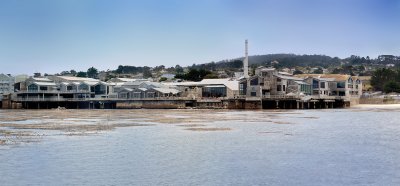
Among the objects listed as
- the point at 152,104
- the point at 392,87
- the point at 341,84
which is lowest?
the point at 152,104

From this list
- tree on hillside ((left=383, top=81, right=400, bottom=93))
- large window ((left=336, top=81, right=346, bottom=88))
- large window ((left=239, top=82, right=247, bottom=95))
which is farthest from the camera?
tree on hillside ((left=383, top=81, right=400, bottom=93))

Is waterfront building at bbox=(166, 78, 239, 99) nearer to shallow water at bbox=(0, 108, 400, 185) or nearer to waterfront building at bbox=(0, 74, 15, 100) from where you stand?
waterfront building at bbox=(0, 74, 15, 100)

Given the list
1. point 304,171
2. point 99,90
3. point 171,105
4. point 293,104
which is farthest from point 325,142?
point 99,90

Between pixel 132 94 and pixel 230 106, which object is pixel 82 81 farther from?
pixel 230 106

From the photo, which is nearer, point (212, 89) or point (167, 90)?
point (212, 89)

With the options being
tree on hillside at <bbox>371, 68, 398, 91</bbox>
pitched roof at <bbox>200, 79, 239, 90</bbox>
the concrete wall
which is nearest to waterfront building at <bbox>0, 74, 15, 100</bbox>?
the concrete wall

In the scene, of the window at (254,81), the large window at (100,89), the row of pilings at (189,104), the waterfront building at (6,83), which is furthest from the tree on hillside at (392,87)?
the waterfront building at (6,83)

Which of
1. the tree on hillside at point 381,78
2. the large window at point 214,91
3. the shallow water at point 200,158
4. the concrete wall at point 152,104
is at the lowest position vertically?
the shallow water at point 200,158

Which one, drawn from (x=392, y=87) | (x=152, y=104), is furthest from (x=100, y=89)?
(x=392, y=87)

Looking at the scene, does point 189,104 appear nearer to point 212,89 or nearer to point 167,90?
point 212,89

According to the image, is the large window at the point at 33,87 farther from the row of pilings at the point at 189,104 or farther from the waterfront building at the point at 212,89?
the waterfront building at the point at 212,89

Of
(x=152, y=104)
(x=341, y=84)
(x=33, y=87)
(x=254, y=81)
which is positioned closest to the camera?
(x=254, y=81)

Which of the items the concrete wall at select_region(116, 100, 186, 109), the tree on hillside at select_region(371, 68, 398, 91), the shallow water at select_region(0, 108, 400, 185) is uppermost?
the tree on hillside at select_region(371, 68, 398, 91)

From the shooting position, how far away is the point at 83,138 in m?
37.0
